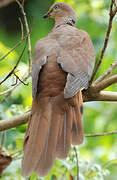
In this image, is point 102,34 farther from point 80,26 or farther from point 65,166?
point 65,166

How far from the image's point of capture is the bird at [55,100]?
316cm

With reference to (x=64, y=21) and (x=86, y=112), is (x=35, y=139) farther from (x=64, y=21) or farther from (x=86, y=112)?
(x=86, y=112)

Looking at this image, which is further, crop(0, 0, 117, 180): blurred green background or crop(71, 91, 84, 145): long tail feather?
crop(0, 0, 117, 180): blurred green background

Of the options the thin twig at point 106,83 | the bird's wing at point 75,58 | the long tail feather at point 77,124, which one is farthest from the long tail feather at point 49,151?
the thin twig at point 106,83

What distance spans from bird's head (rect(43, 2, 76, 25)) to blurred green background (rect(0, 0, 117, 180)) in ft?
0.97

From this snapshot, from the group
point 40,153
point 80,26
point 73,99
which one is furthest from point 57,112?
point 80,26

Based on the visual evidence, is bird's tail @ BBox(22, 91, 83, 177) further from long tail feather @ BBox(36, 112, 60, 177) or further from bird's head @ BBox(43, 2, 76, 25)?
bird's head @ BBox(43, 2, 76, 25)

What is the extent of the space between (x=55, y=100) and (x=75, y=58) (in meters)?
0.44

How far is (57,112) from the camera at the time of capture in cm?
343

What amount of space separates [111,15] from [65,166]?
141cm

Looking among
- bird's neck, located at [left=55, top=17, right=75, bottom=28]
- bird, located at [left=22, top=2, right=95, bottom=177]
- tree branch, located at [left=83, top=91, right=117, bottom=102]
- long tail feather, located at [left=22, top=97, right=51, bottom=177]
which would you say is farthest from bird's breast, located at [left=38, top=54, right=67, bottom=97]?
bird's neck, located at [left=55, top=17, right=75, bottom=28]

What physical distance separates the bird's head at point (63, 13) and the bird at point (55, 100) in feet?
2.75

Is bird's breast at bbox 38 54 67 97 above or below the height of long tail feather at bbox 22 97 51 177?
above

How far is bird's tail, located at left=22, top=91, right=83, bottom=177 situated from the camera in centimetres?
311
